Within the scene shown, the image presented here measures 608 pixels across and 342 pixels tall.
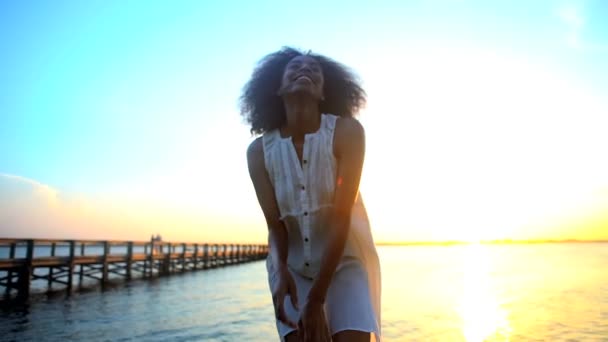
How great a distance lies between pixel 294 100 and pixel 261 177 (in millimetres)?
354

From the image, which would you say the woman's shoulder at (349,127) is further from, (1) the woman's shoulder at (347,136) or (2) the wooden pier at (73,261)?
(2) the wooden pier at (73,261)

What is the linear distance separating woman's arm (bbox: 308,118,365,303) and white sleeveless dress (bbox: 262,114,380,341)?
0.04 m

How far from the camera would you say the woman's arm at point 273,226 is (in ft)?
6.09

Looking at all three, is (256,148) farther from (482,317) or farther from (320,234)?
(482,317)

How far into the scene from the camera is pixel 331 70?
2.17 metres

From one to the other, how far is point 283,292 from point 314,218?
1.03 feet

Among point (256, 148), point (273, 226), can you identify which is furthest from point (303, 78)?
point (273, 226)

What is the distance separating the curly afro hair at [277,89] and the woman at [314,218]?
0.08m

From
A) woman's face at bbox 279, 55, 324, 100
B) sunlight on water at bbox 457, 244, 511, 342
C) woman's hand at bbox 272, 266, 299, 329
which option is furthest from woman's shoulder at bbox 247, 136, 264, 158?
sunlight on water at bbox 457, 244, 511, 342

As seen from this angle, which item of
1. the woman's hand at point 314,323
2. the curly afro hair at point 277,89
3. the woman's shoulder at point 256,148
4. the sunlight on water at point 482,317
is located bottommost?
the sunlight on water at point 482,317

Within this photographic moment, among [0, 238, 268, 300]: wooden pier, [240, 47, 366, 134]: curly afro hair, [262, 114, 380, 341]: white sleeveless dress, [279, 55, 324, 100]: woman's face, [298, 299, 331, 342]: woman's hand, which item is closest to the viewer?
[298, 299, 331, 342]: woman's hand

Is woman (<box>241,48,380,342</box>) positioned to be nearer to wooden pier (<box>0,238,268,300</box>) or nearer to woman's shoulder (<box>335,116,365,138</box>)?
woman's shoulder (<box>335,116,365,138</box>)

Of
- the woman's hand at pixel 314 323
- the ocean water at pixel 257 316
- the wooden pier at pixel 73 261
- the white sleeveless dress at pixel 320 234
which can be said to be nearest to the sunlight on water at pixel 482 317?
the ocean water at pixel 257 316

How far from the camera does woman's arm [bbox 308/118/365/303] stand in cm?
172
